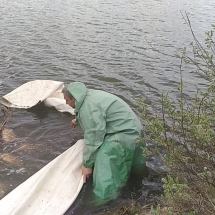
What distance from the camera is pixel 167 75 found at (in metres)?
11.1

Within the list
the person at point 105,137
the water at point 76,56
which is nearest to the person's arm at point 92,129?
the person at point 105,137

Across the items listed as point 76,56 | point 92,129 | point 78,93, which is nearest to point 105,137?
point 92,129

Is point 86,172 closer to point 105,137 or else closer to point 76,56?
point 105,137

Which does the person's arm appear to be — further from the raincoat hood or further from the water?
the water

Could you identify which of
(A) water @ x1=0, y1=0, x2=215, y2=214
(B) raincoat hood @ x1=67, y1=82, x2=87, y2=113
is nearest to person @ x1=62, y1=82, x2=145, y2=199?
(B) raincoat hood @ x1=67, y1=82, x2=87, y2=113

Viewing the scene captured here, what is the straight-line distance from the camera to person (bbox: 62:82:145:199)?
5043mm

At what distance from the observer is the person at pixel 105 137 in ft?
16.5

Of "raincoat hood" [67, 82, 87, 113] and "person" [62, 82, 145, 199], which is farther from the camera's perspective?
"raincoat hood" [67, 82, 87, 113]

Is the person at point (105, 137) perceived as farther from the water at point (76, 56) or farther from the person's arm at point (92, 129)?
the water at point (76, 56)

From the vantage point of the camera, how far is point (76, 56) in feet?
41.1

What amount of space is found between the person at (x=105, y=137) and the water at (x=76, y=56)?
458mm

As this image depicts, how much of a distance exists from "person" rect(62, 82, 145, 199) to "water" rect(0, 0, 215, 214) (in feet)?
1.50

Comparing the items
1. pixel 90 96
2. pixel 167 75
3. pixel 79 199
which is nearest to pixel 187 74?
pixel 167 75

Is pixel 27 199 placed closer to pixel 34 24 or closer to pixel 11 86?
pixel 11 86
